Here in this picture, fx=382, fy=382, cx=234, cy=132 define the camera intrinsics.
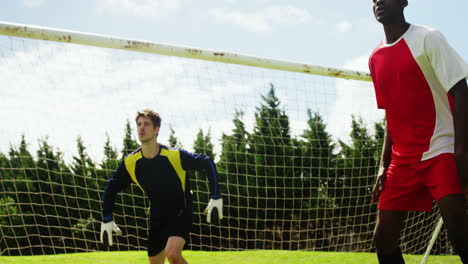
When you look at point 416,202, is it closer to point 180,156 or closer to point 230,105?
point 180,156

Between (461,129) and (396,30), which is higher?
(396,30)

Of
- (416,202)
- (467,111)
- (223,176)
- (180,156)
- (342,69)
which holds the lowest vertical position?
(223,176)

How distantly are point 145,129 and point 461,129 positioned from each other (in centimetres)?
269

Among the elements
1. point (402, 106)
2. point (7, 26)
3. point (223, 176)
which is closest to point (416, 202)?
point (402, 106)

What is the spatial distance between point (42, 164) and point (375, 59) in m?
21.2

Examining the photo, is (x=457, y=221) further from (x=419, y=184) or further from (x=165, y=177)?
(x=165, y=177)

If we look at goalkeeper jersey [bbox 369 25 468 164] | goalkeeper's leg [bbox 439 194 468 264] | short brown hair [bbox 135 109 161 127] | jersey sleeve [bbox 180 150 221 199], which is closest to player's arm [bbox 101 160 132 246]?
short brown hair [bbox 135 109 161 127]

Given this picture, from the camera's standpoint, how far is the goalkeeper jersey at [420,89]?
1.97 metres

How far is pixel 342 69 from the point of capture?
475 centimetres

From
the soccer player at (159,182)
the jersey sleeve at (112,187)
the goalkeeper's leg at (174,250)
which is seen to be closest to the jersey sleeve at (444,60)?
the soccer player at (159,182)

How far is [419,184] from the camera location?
2.11 m

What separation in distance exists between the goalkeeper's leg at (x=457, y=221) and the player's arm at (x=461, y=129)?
86 mm

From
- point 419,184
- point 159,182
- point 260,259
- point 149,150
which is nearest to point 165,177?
point 159,182

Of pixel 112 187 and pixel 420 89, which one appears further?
pixel 112 187
